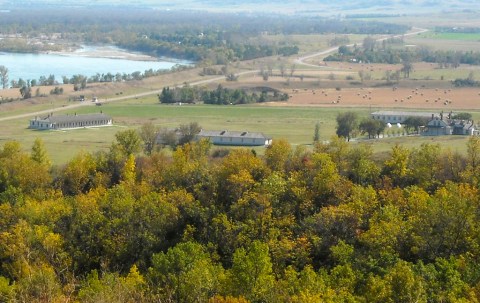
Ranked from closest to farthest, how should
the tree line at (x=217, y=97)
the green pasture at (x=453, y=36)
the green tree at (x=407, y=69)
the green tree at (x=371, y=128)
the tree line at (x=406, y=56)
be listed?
the green tree at (x=371, y=128), the tree line at (x=217, y=97), the green tree at (x=407, y=69), the tree line at (x=406, y=56), the green pasture at (x=453, y=36)

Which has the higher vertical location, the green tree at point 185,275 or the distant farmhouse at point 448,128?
the green tree at point 185,275

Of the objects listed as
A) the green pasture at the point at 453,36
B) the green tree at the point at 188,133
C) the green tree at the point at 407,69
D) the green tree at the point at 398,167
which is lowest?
the green pasture at the point at 453,36

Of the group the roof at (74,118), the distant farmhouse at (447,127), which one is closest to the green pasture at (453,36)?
the distant farmhouse at (447,127)

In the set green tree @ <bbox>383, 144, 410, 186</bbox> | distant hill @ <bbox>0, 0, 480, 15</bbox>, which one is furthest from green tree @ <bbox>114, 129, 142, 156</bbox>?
distant hill @ <bbox>0, 0, 480, 15</bbox>

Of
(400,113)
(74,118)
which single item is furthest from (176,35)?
(400,113)

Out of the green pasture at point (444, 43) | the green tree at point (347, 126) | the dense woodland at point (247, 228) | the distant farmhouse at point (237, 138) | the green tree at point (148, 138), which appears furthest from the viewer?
the green pasture at point (444, 43)

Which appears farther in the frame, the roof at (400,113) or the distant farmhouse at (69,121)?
the roof at (400,113)

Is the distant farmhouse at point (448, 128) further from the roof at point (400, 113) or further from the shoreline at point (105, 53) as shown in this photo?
the shoreline at point (105, 53)
